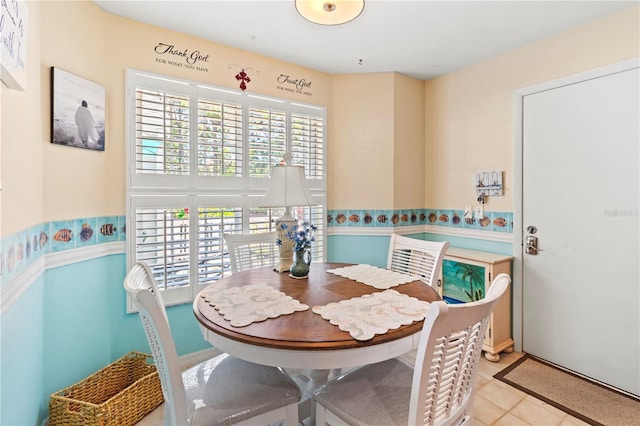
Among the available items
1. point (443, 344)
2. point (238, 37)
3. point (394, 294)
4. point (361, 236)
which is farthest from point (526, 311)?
point (238, 37)

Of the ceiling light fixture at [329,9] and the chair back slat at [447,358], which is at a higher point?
the ceiling light fixture at [329,9]

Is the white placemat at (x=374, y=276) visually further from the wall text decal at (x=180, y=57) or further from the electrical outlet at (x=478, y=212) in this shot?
the wall text decal at (x=180, y=57)

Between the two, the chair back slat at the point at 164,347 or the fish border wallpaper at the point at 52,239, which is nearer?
the chair back slat at the point at 164,347

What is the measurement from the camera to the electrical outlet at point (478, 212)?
284cm

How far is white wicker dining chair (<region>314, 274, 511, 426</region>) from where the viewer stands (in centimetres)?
87

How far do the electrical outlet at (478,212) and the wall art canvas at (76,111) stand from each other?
3043mm

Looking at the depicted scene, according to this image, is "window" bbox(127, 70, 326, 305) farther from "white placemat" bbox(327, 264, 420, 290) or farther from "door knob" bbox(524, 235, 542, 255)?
"door knob" bbox(524, 235, 542, 255)

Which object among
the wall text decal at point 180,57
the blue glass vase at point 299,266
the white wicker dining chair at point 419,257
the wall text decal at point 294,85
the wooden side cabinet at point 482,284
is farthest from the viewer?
the wall text decal at point 294,85

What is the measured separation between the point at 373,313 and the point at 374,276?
0.56 metres

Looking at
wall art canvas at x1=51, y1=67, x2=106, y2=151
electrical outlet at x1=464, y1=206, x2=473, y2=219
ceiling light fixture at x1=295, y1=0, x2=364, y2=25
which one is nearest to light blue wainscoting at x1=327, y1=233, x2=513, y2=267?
electrical outlet at x1=464, y1=206, x2=473, y2=219

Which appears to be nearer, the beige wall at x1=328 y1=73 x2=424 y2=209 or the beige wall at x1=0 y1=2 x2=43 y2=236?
the beige wall at x1=0 y1=2 x2=43 y2=236

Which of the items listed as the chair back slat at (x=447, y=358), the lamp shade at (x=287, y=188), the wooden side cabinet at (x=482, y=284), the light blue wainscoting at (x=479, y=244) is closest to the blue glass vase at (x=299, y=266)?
the lamp shade at (x=287, y=188)

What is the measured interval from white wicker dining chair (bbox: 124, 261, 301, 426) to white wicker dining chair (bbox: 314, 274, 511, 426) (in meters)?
0.18

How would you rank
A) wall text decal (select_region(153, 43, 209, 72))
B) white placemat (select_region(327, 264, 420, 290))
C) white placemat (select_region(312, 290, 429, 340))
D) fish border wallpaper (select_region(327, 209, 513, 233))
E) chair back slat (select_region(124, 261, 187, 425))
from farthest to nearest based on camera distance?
fish border wallpaper (select_region(327, 209, 513, 233)) → wall text decal (select_region(153, 43, 209, 72)) → white placemat (select_region(327, 264, 420, 290)) → white placemat (select_region(312, 290, 429, 340)) → chair back slat (select_region(124, 261, 187, 425))
